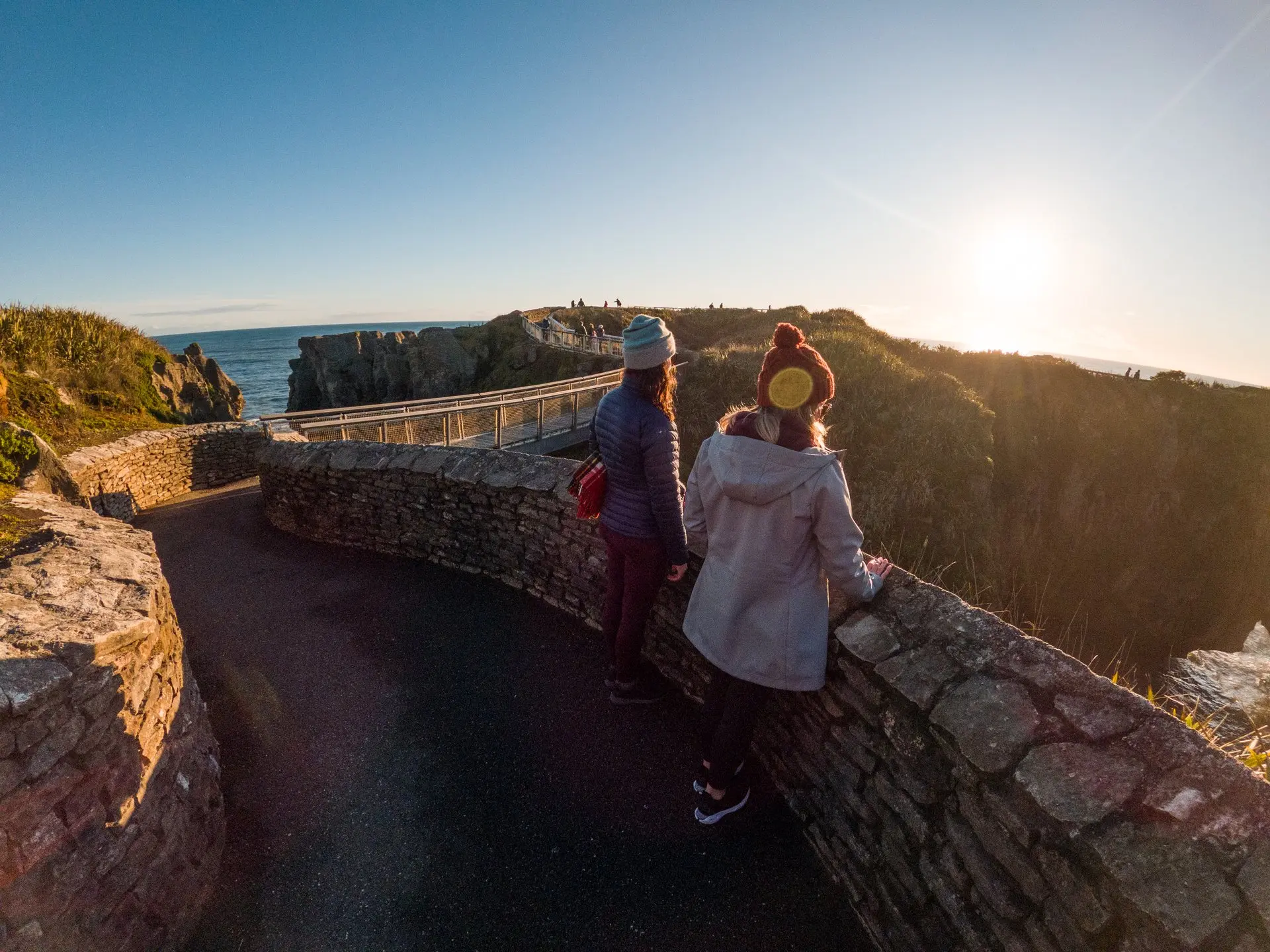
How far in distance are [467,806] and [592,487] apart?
2.21m

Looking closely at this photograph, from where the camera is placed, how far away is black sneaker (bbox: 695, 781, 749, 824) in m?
3.11

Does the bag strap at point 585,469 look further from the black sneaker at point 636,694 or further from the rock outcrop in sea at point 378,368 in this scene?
the rock outcrop in sea at point 378,368

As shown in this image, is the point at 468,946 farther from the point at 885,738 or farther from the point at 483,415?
the point at 483,415

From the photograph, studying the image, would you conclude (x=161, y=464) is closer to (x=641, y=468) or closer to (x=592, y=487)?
(x=592, y=487)

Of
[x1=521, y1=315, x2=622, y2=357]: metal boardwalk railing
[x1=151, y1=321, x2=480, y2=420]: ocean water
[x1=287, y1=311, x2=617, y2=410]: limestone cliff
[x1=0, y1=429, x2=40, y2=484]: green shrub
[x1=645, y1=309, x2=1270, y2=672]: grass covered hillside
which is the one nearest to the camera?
[x1=0, y1=429, x2=40, y2=484]: green shrub

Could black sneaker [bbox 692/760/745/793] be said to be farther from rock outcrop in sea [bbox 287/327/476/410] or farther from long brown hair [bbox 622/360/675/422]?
rock outcrop in sea [bbox 287/327/476/410]

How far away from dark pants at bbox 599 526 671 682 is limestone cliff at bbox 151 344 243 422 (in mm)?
14735

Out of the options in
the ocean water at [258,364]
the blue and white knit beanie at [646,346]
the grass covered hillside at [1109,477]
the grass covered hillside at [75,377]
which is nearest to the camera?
the blue and white knit beanie at [646,346]

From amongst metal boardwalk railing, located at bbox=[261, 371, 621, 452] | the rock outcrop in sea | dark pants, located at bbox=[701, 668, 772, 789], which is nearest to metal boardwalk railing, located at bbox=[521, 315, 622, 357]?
the rock outcrop in sea

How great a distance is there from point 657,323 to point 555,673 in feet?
9.94

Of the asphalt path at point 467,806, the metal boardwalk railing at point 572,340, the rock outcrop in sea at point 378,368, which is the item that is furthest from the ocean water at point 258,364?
the asphalt path at point 467,806

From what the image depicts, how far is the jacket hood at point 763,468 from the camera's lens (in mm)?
2307

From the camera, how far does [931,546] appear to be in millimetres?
10336

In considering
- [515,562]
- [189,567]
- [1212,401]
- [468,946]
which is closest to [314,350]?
[189,567]
